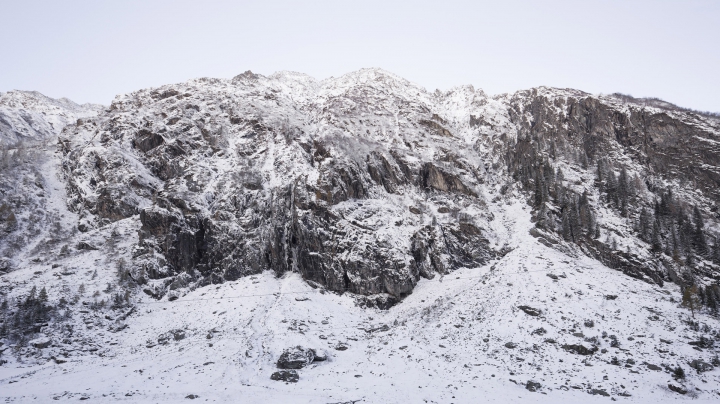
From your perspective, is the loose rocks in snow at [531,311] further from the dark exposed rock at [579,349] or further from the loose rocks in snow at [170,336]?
the loose rocks in snow at [170,336]

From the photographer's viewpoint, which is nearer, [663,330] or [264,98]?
[663,330]

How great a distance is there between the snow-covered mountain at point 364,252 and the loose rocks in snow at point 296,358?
350 mm

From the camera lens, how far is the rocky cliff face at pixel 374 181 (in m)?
51.1

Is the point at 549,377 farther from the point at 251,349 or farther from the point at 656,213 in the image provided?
the point at 656,213

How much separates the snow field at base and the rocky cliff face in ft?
15.8

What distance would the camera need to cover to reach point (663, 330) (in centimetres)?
3122

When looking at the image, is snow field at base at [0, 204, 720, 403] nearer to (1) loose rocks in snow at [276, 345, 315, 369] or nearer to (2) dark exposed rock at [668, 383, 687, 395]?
(2) dark exposed rock at [668, 383, 687, 395]

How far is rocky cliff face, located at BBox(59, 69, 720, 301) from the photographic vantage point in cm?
5106

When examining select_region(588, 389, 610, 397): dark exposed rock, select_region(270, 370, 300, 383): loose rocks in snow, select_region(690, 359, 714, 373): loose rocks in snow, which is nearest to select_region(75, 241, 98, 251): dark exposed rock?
select_region(270, 370, 300, 383): loose rocks in snow

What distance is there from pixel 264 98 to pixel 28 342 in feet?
235

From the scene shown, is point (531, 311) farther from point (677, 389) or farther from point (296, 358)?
point (296, 358)

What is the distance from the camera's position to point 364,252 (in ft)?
165

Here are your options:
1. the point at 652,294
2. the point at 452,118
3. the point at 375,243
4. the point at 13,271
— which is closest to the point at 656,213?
the point at 652,294

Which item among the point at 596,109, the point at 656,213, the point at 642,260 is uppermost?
the point at 596,109
